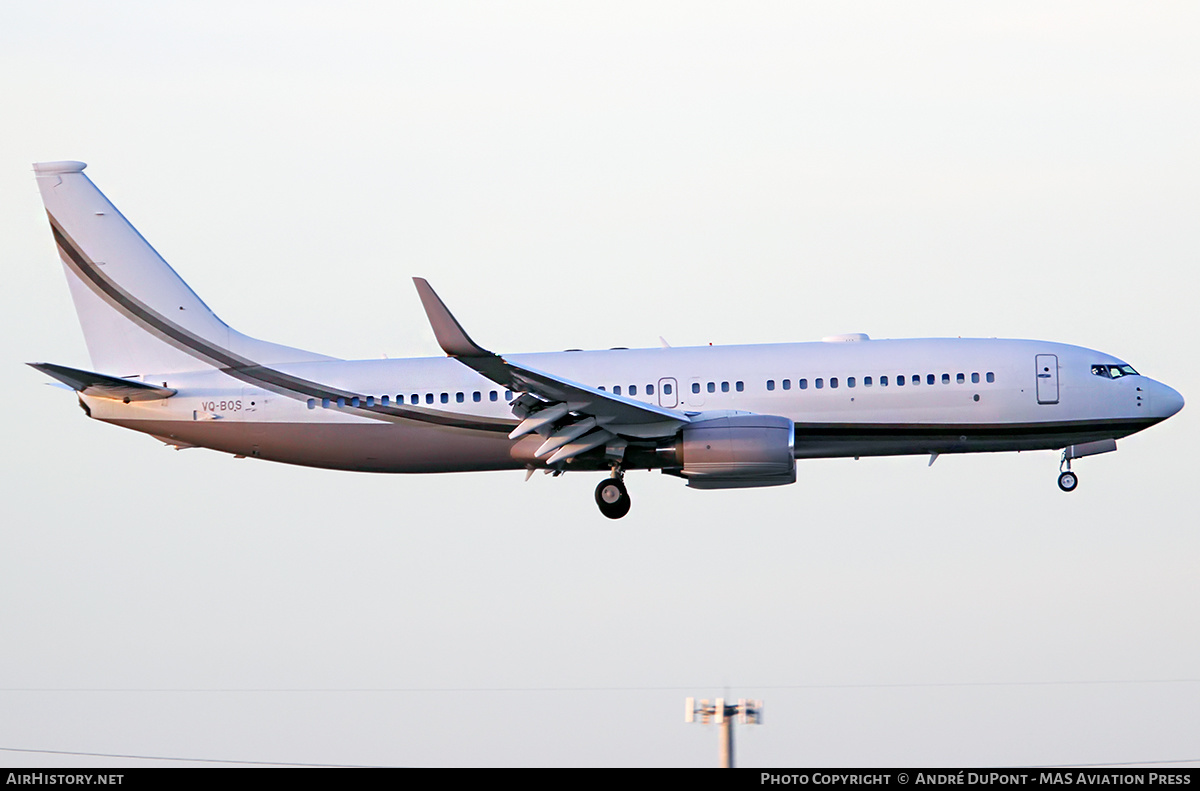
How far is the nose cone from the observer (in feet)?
136

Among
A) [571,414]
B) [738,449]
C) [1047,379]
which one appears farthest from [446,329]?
[1047,379]

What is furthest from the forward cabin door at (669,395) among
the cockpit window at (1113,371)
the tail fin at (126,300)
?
the cockpit window at (1113,371)

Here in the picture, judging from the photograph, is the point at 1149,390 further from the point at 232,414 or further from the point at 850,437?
the point at 232,414

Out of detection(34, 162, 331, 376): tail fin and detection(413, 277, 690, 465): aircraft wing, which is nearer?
detection(413, 277, 690, 465): aircraft wing

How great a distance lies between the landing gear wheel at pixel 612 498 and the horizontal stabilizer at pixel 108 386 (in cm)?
1107

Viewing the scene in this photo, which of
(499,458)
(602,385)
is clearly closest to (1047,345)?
(602,385)

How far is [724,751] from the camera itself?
34031 millimetres

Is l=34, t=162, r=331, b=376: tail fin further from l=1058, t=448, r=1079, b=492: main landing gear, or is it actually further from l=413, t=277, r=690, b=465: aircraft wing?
l=1058, t=448, r=1079, b=492: main landing gear

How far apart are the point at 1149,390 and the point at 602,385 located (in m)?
13.4

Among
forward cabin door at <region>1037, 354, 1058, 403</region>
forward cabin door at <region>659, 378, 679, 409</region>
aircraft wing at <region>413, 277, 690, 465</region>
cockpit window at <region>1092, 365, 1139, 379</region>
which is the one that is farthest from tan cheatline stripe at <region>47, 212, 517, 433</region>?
cockpit window at <region>1092, 365, 1139, 379</region>

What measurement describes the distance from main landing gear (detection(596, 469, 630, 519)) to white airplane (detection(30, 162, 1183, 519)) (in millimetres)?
34

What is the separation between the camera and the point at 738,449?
38.2m

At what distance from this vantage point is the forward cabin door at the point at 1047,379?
40656 millimetres

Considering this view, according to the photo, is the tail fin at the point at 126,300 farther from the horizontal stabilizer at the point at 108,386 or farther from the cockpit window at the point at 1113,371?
the cockpit window at the point at 1113,371
